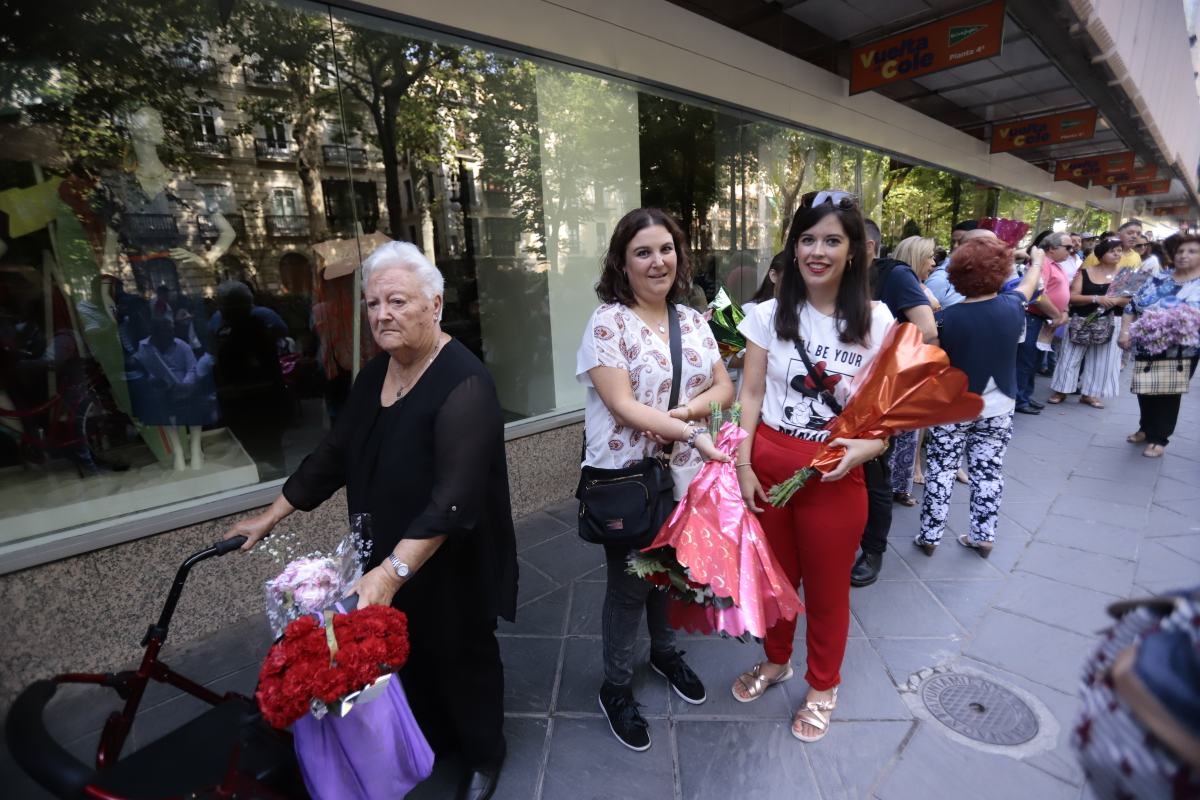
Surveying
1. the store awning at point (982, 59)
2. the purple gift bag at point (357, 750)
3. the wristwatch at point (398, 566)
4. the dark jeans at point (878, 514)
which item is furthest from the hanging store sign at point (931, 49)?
the purple gift bag at point (357, 750)

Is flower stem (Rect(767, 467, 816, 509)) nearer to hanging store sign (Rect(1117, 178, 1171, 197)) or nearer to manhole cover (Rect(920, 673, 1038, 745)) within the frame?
manhole cover (Rect(920, 673, 1038, 745))

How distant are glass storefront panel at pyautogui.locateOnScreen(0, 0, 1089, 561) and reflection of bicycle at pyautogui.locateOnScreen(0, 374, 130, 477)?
1 centimetres

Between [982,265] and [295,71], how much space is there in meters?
4.61

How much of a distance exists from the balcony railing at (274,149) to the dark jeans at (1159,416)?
777 centimetres

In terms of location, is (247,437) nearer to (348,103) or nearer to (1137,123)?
(348,103)

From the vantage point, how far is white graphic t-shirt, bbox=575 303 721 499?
2.09m

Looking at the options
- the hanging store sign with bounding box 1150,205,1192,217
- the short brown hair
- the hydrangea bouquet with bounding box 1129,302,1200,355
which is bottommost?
the hydrangea bouquet with bounding box 1129,302,1200,355

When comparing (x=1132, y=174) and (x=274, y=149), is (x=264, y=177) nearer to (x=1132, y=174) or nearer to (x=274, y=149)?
(x=274, y=149)

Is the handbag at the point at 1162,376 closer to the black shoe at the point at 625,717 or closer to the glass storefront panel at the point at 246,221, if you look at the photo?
the glass storefront panel at the point at 246,221

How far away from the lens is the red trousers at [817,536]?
2182mm

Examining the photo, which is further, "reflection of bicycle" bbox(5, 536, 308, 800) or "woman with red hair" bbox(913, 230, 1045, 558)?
"woman with red hair" bbox(913, 230, 1045, 558)

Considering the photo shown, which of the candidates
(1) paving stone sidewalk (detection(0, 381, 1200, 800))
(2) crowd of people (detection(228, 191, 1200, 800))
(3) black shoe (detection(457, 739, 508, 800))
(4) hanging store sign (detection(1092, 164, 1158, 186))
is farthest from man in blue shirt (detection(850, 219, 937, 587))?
(4) hanging store sign (detection(1092, 164, 1158, 186))

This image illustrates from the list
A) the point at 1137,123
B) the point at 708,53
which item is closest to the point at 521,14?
the point at 708,53

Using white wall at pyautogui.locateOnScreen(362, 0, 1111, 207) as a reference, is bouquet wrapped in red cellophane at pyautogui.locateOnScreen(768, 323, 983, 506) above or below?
below
